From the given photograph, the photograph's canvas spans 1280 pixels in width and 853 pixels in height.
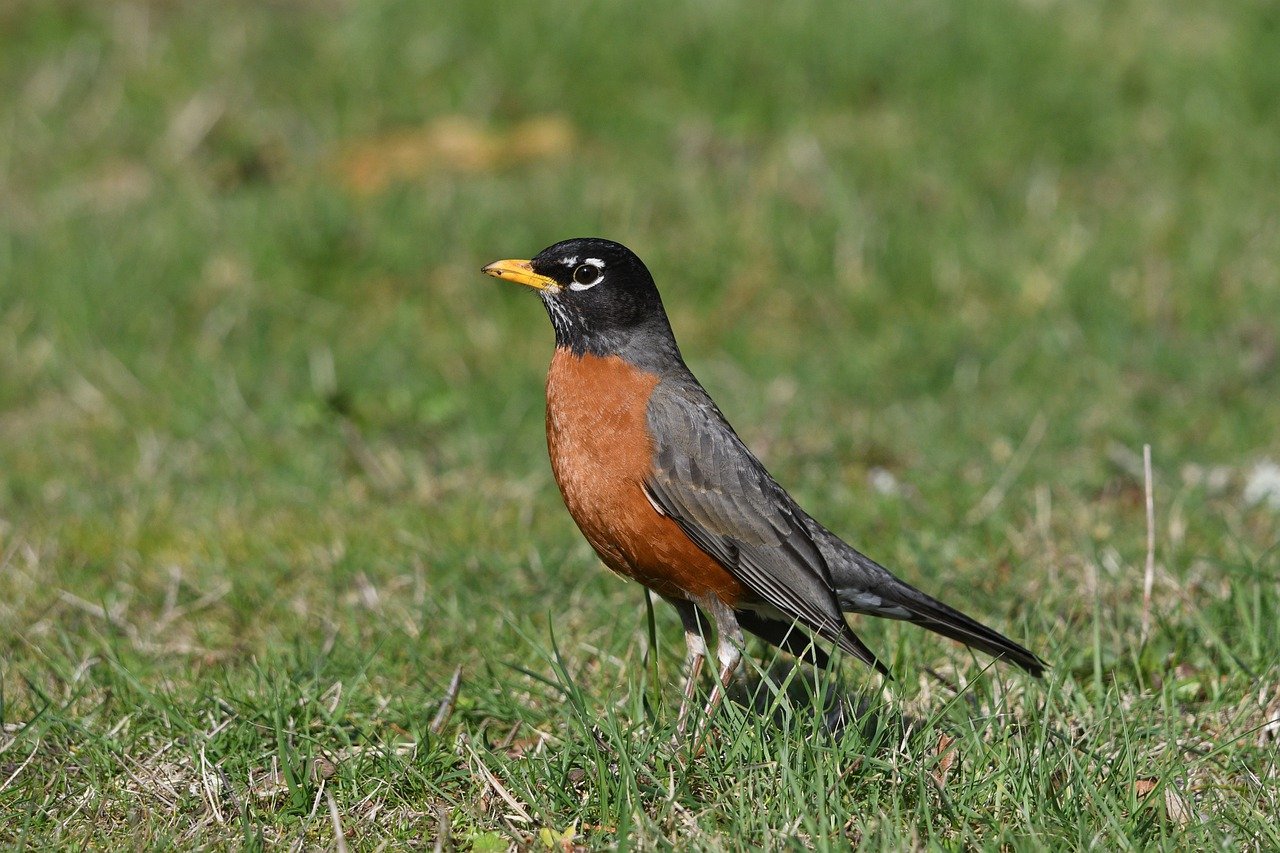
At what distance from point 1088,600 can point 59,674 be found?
3.39 meters

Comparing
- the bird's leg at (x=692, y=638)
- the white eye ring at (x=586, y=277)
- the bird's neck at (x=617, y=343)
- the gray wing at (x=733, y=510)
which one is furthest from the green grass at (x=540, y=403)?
the white eye ring at (x=586, y=277)

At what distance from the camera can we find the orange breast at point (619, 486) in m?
4.46

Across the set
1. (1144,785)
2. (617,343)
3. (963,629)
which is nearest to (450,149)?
(617,343)

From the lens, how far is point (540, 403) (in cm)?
787

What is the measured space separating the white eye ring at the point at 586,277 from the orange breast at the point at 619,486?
1.09 ft

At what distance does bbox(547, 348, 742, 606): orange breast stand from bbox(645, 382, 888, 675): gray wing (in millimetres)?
46

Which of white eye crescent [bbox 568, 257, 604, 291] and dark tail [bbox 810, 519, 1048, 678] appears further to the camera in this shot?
white eye crescent [bbox 568, 257, 604, 291]

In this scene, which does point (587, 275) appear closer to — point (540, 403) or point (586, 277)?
point (586, 277)

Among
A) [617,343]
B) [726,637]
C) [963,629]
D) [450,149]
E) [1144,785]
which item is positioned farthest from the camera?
[450,149]

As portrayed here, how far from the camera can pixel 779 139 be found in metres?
10.2

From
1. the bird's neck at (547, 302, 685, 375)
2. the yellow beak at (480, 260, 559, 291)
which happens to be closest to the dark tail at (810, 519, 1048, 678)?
the bird's neck at (547, 302, 685, 375)

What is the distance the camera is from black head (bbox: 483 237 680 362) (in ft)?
16.1

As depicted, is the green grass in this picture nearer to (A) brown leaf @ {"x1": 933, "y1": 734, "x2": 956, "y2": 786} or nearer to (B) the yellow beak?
(A) brown leaf @ {"x1": 933, "y1": 734, "x2": 956, "y2": 786}

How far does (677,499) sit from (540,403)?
3.43 metres
